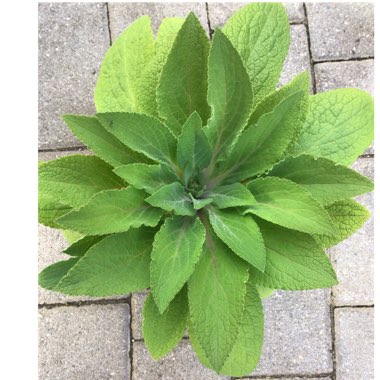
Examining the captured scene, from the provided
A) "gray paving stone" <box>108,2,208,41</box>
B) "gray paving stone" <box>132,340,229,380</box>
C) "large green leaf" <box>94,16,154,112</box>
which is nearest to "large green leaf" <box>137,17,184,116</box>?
"large green leaf" <box>94,16,154,112</box>

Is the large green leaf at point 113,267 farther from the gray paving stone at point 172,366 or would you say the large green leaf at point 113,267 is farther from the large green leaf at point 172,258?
the gray paving stone at point 172,366

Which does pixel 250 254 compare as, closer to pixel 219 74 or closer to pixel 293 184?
pixel 293 184

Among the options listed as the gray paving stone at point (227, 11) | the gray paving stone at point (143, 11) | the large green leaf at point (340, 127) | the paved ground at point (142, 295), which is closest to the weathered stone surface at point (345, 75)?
the paved ground at point (142, 295)

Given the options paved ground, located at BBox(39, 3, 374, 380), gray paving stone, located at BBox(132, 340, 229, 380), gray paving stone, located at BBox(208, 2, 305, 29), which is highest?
gray paving stone, located at BBox(208, 2, 305, 29)

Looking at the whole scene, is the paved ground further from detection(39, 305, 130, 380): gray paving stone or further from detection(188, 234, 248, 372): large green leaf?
detection(188, 234, 248, 372): large green leaf

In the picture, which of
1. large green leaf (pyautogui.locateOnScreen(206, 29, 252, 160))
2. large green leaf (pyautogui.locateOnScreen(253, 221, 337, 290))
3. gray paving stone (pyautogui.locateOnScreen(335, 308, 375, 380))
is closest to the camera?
large green leaf (pyautogui.locateOnScreen(206, 29, 252, 160))

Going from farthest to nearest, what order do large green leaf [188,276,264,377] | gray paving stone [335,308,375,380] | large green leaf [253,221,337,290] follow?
gray paving stone [335,308,375,380], large green leaf [188,276,264,377], large green leaf [253,221,337,290]

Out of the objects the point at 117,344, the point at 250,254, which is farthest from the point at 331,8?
the point at 117,344

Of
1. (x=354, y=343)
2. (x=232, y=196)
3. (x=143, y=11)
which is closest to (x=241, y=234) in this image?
(x=232, y=196)

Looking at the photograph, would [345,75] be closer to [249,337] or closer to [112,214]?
[249,337]
